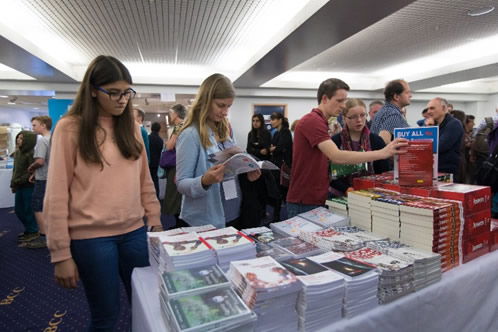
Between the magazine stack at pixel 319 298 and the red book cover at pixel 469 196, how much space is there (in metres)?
0.73

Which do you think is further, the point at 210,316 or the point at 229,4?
the point at 229,4

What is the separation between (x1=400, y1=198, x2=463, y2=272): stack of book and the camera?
114 cm

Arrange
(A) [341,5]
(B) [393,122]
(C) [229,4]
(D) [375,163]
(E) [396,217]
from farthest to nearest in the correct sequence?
(C) [229,4] < (A) [341,5] < (B) [393,122] < (D) [375,163] < (E) [396,217]

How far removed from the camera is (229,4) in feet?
11.6

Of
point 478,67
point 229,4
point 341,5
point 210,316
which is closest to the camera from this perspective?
point 210,316

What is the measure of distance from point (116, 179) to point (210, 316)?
2.27 ft

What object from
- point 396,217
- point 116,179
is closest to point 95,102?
point 116,179

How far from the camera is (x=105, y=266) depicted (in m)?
1.16

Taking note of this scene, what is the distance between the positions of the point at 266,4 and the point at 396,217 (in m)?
3.17

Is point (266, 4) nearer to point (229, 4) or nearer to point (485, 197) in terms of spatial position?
point (229, 4)

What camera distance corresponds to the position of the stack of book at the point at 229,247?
39.3 inches

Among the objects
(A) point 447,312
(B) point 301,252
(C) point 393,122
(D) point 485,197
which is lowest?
(A) point 447,312

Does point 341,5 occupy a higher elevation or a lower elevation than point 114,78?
higher

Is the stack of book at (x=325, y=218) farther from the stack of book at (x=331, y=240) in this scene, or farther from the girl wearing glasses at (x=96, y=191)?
the girl wearing glasses at (x=96, y=191)
